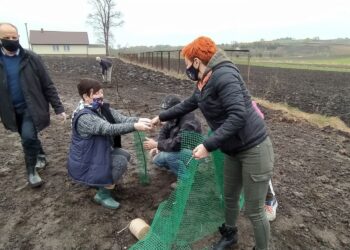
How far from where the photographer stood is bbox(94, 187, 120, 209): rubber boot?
376cm

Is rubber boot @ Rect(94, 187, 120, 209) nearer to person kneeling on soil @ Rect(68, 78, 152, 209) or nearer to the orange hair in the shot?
person kneeling on soil @ Rect(68, 78, 152, 209)

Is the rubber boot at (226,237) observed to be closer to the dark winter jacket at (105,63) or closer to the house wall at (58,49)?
the dark winter jacket at (105,63)

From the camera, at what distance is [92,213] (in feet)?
12.2

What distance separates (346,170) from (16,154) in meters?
5.25

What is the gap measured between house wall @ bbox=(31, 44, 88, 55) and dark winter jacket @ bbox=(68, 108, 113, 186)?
255 ft

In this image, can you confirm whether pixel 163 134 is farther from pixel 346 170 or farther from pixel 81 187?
pixel 346 170

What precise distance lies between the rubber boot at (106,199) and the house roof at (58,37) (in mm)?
78788

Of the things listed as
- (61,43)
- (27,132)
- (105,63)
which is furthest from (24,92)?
(61,43)

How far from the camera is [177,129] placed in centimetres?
400

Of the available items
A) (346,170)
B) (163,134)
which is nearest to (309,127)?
(346,170)

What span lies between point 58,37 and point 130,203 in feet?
264

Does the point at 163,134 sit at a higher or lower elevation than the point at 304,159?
higher

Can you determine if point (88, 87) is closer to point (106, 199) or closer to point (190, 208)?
point (106, 199)

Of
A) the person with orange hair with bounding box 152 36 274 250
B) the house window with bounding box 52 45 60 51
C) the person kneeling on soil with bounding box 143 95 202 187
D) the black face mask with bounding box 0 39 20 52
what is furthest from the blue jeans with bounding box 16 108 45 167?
the house window with bounding box 52 45 60 51
